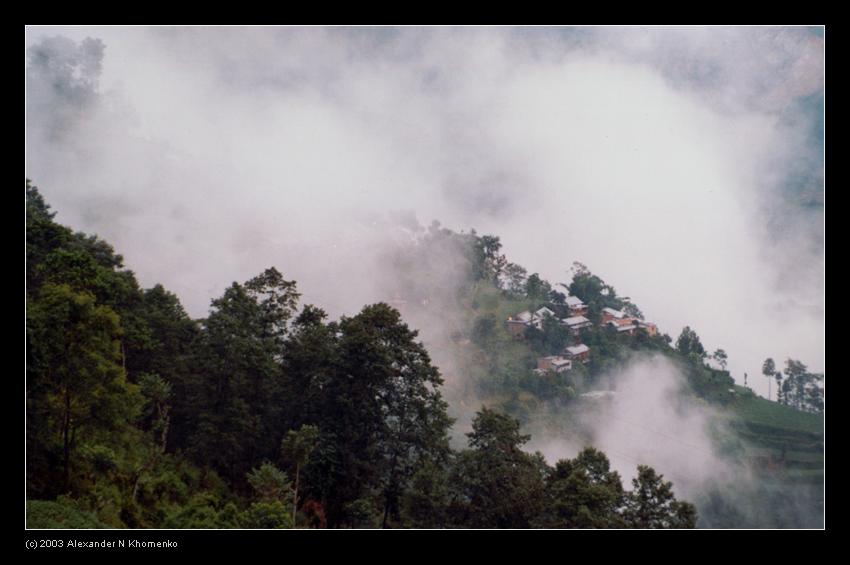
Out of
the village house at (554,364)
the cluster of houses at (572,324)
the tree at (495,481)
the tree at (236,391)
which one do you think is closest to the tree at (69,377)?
the tree at (236,391)

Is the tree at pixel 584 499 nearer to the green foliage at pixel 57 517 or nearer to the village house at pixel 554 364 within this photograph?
the village house at pixel 554 364

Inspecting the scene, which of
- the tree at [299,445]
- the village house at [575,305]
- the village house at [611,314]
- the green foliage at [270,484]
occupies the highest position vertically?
the village house at [575,305]

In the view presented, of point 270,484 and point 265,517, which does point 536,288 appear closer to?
point 270,484

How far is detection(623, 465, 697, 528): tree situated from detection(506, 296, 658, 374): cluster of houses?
2364 mm

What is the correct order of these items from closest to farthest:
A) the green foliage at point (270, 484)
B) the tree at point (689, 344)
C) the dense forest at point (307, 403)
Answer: the dense forest at point (307, 403)
the green foliage at point (270, 484)
the tree at point (689, 344)

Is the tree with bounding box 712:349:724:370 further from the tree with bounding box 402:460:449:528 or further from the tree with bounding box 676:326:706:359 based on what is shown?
the tree with bounding box 402:460:449:528

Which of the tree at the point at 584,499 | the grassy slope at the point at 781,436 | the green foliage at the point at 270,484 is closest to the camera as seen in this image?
the tree at the point at 584,499

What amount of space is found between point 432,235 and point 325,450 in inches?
142

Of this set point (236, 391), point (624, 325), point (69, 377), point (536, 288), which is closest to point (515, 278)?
point (536, 288)

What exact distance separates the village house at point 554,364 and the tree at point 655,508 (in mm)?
2312

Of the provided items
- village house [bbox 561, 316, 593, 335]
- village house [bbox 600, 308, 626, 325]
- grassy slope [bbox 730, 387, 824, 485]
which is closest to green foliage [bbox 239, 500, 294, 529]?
village house [bbox 561, 316, 593, 335]

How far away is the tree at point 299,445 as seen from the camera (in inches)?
266

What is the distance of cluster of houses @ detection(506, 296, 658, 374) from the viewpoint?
837 centimetres
